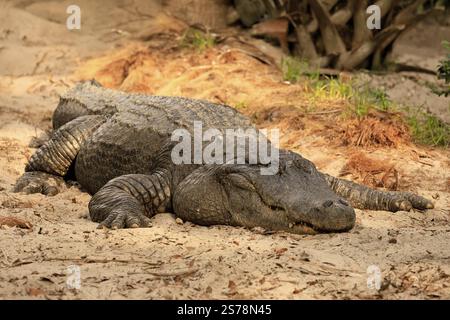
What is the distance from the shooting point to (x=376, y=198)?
5.61 meters

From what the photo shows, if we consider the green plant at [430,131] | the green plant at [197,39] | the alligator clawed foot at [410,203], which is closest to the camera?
the alligator clawed foot at [410,203]

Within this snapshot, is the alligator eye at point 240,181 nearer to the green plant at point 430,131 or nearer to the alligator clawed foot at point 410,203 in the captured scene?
the alligator clawed foot at point 410,203

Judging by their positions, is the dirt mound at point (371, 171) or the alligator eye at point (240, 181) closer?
the alligator eye at point (240, 181)

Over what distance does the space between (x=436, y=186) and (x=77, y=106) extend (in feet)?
10.9

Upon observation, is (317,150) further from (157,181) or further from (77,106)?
(77,106)

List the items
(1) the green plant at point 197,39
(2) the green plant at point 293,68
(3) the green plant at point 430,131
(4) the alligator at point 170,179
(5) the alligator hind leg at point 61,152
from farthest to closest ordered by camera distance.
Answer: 1. (1) the green plant at point 197,39
2. (2) the green plant at point 293,68
3. (3) the green plant at point 430,131
4. (5) the alligator hind leg at point 61,152
5. (4) the alligator at point 170,179

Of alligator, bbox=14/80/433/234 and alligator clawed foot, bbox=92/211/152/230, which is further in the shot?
alligator clawed foot, bbox=92/211/152/230

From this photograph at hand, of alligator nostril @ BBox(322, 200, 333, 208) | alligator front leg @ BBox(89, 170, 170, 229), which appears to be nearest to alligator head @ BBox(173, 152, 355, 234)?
alligator nostril @ BBox(322, 200, 333, 208)

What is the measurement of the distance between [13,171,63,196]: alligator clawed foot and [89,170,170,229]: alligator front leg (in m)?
1.03

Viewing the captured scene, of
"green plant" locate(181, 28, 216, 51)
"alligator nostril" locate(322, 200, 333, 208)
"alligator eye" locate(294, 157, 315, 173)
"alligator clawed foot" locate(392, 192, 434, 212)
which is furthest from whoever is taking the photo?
"green plant" locate(181, 28, 216, 51)

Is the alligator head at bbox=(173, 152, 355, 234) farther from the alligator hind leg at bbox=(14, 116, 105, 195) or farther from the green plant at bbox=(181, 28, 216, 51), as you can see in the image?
the green plant at bbox=(181, 28, 216, 51)

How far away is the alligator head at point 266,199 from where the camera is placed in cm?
460

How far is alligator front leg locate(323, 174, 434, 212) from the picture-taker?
5.53 meters

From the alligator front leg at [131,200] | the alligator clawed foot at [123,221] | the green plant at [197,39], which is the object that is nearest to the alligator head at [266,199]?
the alligator front leg at [131,200]
